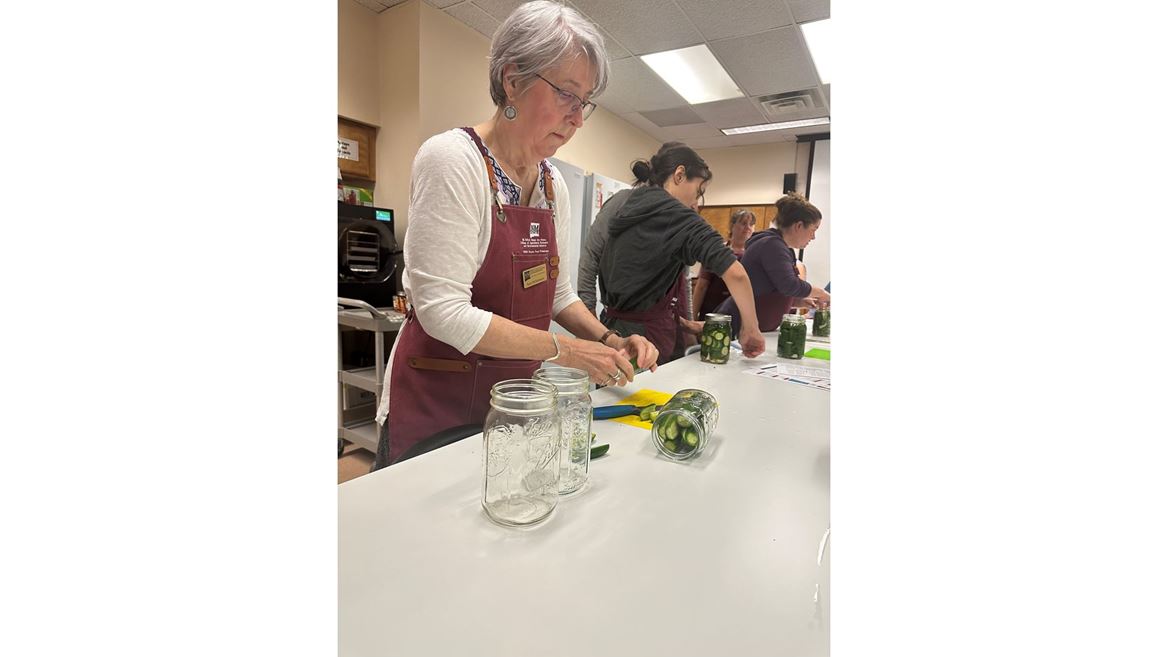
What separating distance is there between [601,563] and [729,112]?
1713mm

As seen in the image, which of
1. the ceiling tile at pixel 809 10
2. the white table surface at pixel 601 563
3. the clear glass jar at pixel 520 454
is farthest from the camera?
the ceiling tile at pixel 809 10

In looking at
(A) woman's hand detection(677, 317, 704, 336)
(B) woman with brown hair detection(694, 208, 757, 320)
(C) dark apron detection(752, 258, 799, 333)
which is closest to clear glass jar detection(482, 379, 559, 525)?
(A) woman's hand detection(677, 317, 704, 336)

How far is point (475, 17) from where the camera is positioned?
83 centimetres

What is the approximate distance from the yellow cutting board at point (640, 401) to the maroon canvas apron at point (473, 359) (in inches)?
6.9

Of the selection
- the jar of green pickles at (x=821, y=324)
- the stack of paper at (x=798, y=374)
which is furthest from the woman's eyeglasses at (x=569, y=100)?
the jar of green pickles at (x=821, y=324)

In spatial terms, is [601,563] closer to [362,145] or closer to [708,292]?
[362,145]

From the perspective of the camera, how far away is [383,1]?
2.56ft

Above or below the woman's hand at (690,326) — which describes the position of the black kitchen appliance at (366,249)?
above

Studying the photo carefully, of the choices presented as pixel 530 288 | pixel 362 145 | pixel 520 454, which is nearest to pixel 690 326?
pixel 530 288

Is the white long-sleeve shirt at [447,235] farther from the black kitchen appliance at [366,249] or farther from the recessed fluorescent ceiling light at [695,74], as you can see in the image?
the recessed fluorescent ceiling light at [695,74]

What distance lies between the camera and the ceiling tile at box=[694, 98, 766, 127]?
63.2 inches

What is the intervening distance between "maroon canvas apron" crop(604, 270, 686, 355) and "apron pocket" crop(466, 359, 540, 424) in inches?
22.9

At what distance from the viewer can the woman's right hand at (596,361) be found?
2.30 feet
